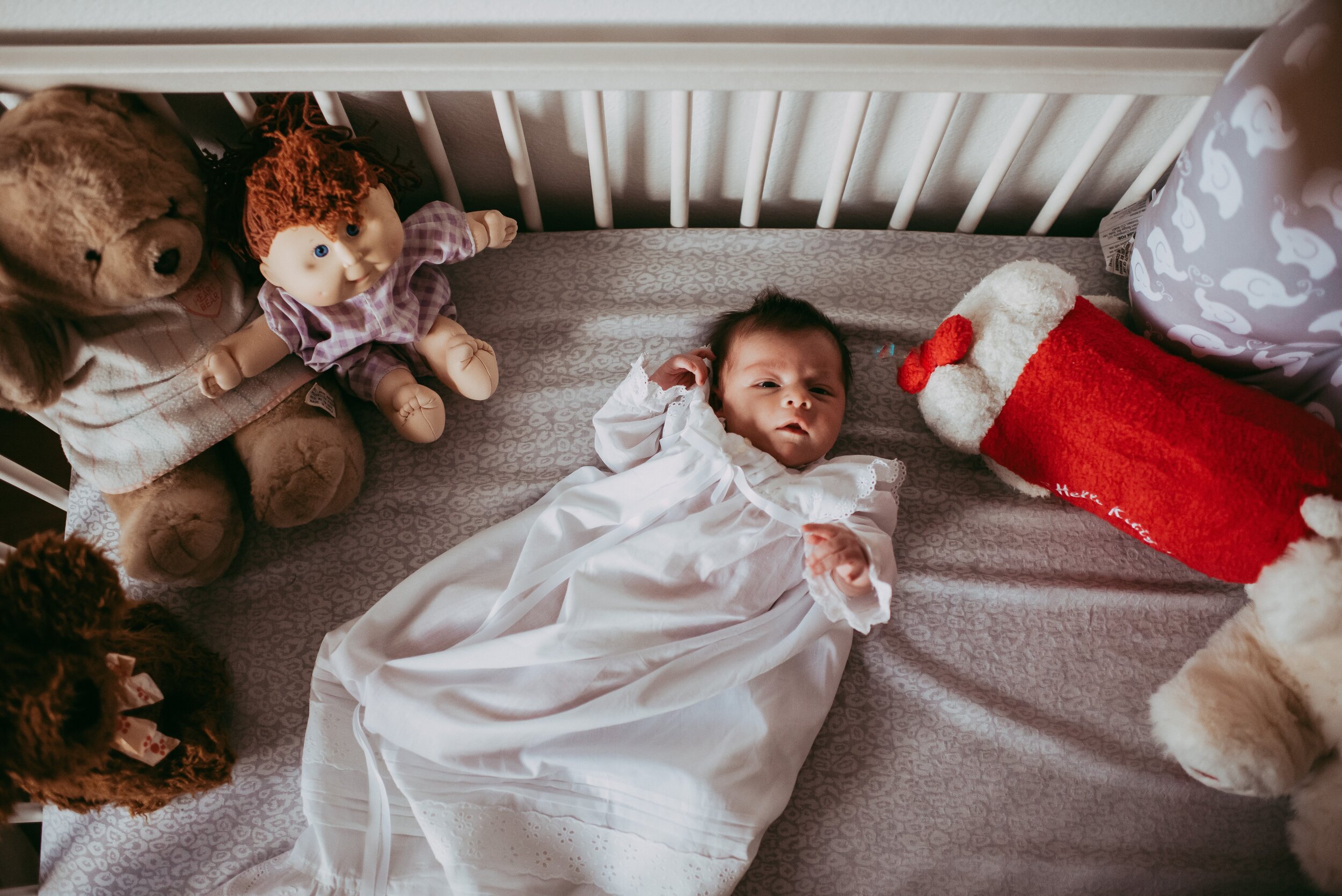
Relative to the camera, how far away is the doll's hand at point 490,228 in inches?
42.3

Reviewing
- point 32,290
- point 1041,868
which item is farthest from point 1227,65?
point 32,290

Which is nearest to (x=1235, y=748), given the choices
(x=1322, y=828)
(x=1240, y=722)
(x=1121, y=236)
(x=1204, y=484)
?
(x=1240, y=722)

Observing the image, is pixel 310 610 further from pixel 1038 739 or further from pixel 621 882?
pixel 1038 739

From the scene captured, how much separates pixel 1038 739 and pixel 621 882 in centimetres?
58

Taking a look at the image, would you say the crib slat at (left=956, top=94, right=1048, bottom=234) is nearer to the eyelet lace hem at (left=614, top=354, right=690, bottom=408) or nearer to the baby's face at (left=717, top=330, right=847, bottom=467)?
the baby's face at (left=717, top=330, right=847, bottom=467)

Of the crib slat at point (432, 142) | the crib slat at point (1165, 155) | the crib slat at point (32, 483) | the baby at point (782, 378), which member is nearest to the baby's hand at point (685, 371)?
the baby at point (782, 378)

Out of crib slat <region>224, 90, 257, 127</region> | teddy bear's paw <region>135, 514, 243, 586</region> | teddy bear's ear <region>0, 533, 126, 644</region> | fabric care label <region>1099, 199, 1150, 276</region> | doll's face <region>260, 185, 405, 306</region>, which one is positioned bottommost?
teddy bear's paw <region>135, 514, 243, 586</region>

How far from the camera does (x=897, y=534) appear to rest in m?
1.06

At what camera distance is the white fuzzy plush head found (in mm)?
966

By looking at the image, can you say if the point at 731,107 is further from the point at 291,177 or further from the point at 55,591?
the point at 55,591

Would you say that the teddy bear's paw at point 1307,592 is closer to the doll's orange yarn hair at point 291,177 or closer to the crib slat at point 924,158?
the crib slat at point 924,158

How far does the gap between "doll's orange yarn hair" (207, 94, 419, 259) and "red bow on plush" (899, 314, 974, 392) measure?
0.78 m

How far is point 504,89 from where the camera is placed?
94 centimetres

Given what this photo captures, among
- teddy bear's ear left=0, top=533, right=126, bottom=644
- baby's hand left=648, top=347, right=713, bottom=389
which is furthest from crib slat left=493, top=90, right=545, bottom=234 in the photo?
teddy bear's ear left=0, top=533, right=126, bottom=644
